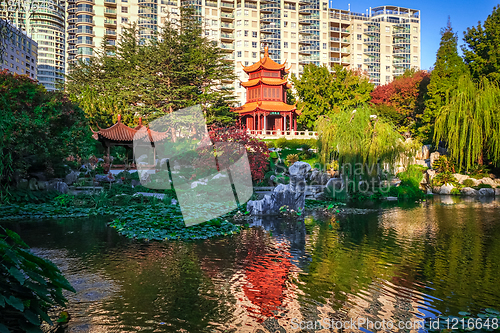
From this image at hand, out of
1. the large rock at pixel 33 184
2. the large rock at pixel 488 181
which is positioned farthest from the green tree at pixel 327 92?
the large rock at pixel 33 184

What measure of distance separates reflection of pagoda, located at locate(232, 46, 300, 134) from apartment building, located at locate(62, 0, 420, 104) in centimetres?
1316

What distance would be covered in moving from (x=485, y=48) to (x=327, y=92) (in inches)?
511

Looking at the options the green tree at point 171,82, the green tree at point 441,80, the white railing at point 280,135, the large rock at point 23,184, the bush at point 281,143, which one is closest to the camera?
the large rock at point 23,184

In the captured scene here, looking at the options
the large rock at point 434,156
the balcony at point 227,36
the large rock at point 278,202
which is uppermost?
the balcony at point 227,36

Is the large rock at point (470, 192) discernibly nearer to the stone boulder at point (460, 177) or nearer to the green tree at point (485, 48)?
the stone boulder at point (460, 177)

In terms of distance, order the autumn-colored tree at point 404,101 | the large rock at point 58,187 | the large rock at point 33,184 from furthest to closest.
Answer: the autumn-colored tree at point 404,101
the large rock at point 58,187
the large rock at point 33,184

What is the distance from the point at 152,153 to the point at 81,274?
18638 millimetres

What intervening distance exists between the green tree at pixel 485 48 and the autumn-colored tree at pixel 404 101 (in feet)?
27.2

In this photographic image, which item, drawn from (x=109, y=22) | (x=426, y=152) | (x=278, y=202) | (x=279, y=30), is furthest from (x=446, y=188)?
(x=109, y=22)

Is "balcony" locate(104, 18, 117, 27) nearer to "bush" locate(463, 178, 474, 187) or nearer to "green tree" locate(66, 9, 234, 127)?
"green tree" locate(66, 9, 234, 127)

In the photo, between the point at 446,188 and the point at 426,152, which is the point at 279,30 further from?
the point at 446,188

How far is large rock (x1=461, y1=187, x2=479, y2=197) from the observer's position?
20.3 m

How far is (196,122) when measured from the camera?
24438 millimetres

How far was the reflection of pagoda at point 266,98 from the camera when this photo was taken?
34219 millimetres
